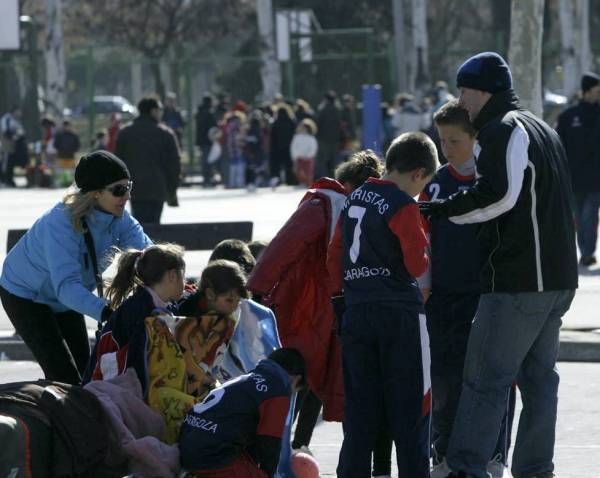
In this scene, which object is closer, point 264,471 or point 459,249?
point 264,471

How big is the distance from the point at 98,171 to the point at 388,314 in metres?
1.61

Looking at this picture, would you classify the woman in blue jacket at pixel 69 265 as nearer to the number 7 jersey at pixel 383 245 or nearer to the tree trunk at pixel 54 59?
the number 7 jersey at pixel 383 245

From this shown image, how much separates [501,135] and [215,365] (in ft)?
5.47

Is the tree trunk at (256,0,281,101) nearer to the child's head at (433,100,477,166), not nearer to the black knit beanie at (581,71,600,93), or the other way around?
the black knit beanie at (581,71,600,93)

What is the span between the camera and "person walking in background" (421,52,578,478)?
640cm

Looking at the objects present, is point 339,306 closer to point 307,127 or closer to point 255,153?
point 307,127

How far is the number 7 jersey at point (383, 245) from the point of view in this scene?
20.6 feet

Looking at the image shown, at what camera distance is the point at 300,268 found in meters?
7.43

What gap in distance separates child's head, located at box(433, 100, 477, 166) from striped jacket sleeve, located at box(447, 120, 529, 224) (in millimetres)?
497

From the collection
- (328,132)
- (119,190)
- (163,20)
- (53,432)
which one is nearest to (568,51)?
(328,132)

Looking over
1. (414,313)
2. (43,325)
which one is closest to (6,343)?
(43,325)

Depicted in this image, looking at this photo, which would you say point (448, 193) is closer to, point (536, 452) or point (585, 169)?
point (536, 452)

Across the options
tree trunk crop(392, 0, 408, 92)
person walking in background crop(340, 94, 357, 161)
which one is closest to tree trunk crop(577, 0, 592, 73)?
tree trunk crop(392, 0, 408, 92)

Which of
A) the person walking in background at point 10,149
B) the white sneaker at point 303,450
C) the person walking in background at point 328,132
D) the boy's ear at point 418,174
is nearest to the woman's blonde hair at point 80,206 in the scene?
the white sneaker at point 303,450
